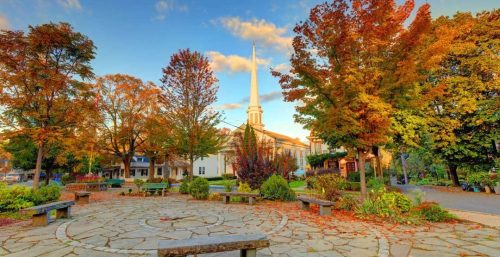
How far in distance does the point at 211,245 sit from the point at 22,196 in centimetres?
1100

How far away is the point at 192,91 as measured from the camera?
55.2 feet

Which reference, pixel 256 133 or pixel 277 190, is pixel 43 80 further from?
pixel 256 133

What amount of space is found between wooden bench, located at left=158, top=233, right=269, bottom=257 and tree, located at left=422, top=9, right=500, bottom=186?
59.7ft

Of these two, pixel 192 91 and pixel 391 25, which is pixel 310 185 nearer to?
pixel 192 91

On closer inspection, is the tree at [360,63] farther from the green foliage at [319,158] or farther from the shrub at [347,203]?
the green foliage at [319,158]

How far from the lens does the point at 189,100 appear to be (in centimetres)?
1678

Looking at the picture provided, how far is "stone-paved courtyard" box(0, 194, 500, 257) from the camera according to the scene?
5.07m

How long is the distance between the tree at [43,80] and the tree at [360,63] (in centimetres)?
1116

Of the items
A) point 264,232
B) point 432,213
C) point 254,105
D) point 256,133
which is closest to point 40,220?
point 264,232

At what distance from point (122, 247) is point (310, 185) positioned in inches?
680

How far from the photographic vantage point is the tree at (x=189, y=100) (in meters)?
16.6

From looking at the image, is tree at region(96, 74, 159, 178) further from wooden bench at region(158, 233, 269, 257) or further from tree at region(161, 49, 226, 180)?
wooden bench at region(158, 233, 269, 257)

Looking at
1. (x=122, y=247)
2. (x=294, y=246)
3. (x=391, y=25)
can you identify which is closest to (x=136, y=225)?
(x=122, y=247)

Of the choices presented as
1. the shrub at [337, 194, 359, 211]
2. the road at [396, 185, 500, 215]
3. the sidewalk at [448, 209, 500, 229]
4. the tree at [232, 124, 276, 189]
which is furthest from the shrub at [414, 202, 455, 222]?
the tree at [232, 124, 276, 189]
